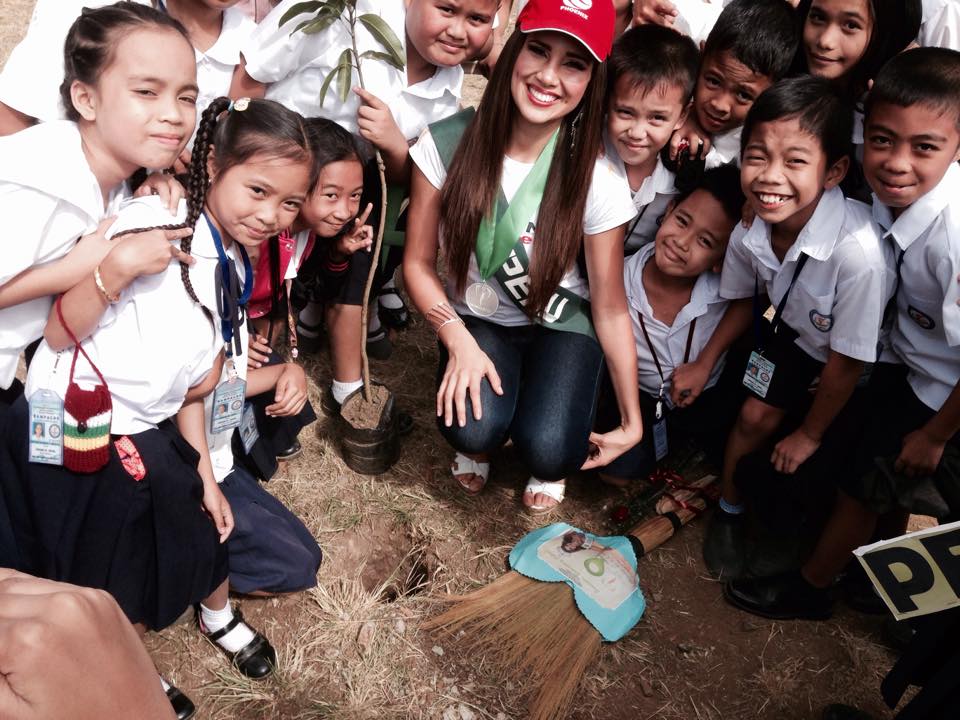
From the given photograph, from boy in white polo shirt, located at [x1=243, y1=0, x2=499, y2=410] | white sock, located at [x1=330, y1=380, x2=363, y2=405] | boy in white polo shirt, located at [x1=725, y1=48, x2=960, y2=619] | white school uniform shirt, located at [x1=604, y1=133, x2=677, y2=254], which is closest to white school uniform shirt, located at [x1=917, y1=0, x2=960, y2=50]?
boy in white polo shirt, located at [x1=725, y1=48, x2=960, y2=619]

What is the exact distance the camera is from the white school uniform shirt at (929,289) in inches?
80.0

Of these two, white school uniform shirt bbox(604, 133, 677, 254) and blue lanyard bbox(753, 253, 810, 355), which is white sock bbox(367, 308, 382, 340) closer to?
white school uniform shirt bbox(604, 133, 677, 254)

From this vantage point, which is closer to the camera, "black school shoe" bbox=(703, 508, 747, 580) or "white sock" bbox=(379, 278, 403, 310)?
"black school shoe" bbox=(703, 508, 747, 580)

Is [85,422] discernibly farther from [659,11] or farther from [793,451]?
[659,11]

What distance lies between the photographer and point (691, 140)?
102 inches

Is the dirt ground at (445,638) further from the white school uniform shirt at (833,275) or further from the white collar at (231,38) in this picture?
the white collar at (231,38)

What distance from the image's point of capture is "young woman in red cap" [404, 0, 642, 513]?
91.9 inches

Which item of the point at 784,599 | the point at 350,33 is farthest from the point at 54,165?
the point at 784,599

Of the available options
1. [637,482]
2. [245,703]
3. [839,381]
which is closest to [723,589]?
[637,482]

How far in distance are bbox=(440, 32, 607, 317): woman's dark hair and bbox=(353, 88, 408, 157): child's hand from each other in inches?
8.6

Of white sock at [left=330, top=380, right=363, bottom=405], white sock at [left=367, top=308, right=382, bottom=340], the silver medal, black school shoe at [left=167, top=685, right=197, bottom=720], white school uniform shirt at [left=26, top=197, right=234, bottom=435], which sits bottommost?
→ black school shoe at [left=167, top=685, right=197, bottom=720]

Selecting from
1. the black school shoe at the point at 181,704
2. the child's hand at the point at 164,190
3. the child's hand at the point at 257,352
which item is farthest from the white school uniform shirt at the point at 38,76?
the black school shoe at the point at 181,704

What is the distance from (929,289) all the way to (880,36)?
2.98 ft

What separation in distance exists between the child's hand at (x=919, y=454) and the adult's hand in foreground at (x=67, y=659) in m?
2.00
